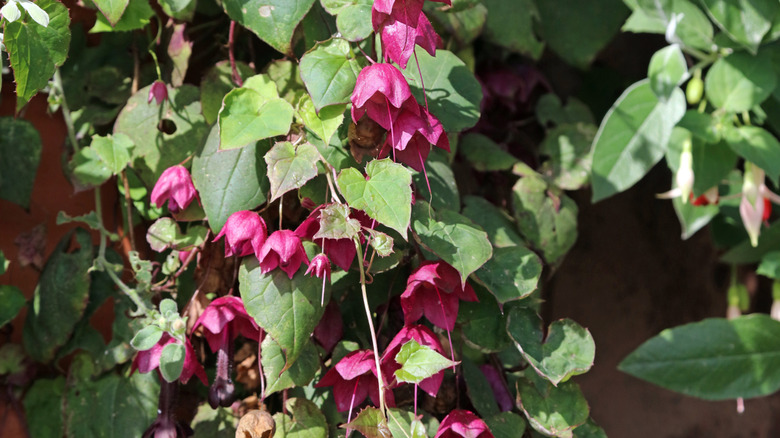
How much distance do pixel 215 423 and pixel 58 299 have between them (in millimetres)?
233

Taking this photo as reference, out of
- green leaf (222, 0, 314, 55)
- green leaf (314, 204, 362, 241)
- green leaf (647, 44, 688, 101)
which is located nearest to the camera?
green leaf (314, 204, 362, 241)

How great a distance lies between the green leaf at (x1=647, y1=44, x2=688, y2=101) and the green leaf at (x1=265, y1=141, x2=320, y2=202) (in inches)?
20.2

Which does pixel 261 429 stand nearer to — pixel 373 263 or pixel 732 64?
pixel 373 263

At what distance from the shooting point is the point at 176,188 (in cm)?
67

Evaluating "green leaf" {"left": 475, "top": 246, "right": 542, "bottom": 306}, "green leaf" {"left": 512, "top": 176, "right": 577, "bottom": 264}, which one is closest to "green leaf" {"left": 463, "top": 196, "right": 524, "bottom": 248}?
"green leaf" {"left": 512, "top": 176, "right": 577, "bottom": 264}

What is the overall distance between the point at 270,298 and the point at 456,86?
1.00ft

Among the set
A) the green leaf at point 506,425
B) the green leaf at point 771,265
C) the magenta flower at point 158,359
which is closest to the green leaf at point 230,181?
the magenta flower at point 158,359

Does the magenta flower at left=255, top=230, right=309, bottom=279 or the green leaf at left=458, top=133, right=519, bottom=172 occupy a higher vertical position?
the magenta flower at left=255, top=230, right=309, bottom=279

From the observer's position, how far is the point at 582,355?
2.23ft

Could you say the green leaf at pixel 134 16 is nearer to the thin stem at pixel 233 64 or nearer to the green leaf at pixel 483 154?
the thin stem at pixel 233 64

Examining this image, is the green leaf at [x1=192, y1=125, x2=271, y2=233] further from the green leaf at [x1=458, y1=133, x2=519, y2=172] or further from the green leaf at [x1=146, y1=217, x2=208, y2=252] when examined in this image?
the green leaf at [x1=458, y1=133, x2=519, y2=172]

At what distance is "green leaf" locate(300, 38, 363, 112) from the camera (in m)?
0.58

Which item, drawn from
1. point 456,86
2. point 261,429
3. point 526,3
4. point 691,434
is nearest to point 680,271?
point 691,434

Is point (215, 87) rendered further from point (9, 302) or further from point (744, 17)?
point (744, 17)
